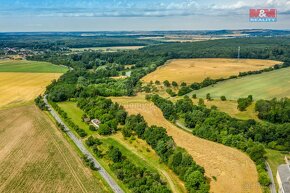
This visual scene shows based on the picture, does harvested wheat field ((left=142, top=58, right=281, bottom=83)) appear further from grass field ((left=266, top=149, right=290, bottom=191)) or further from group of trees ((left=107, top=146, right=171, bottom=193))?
group of trees ((left=107, top=146, right=171, bottom=193))

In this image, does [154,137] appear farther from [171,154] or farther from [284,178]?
[284,178]

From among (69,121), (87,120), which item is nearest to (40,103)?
(69,121)

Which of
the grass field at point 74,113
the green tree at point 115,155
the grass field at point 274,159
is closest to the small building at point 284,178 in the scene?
the grass field at point 274,159

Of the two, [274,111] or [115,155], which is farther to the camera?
[274,111]

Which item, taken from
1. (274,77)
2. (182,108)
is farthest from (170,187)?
(274,77)

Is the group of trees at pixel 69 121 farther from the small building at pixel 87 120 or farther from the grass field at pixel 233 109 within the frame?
the grass field at pixel 233 109

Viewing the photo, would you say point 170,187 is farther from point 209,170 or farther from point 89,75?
point 89,75
